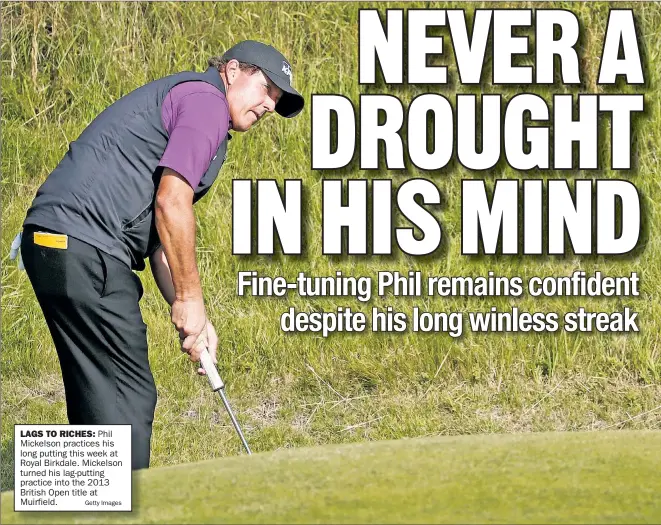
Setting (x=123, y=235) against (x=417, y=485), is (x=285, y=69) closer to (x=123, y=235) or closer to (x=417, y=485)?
(x=123, y=235)

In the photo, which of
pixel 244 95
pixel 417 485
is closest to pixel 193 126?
pixel 244 95

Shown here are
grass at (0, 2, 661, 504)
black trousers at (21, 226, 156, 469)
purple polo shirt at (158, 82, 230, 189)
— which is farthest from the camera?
grass at (0, 2, 661, 504)

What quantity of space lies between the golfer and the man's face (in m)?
0.05

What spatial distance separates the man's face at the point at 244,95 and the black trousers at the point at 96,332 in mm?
472

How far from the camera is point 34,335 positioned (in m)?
4.54

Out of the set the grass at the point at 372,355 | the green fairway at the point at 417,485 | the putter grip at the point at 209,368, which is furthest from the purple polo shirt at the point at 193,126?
the grass at the point at 372,355

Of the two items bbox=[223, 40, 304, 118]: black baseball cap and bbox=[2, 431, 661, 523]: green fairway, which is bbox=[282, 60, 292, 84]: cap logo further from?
bbox=[2, 431, 661, 523]: green fairway

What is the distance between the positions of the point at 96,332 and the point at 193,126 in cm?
54

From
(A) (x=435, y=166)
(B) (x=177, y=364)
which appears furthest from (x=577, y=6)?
(B) (x=177, y=364)

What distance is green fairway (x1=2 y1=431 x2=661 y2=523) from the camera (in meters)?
1.85

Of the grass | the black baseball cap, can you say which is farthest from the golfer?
the grass

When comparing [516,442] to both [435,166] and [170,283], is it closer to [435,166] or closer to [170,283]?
[170,283]

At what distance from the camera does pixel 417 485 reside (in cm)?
199

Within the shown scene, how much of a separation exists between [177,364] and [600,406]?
1620 millimetres
